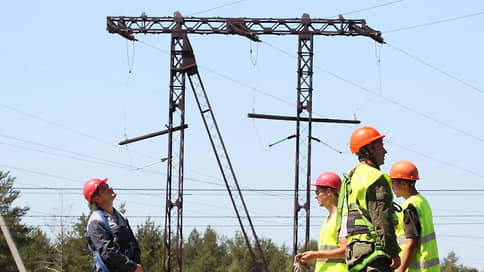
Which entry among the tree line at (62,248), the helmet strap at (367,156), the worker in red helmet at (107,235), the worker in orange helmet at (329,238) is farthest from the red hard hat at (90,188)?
the tree line at (62,248)

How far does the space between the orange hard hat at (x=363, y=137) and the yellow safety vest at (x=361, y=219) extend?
0.61 feet

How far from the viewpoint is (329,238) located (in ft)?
30.2

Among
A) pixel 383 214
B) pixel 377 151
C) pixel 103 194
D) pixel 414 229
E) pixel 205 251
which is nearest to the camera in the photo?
pixel 383 214

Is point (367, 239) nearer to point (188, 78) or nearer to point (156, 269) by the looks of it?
point (188, 78)

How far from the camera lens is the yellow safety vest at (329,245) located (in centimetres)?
897

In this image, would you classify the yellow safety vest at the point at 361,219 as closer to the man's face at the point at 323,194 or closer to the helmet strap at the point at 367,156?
the helmet strap at the point at 367,156

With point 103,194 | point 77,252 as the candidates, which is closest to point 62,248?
point 77,252

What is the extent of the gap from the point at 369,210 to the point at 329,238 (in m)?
1.80

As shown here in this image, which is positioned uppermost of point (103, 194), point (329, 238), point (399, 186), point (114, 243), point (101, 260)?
point (399, 186)

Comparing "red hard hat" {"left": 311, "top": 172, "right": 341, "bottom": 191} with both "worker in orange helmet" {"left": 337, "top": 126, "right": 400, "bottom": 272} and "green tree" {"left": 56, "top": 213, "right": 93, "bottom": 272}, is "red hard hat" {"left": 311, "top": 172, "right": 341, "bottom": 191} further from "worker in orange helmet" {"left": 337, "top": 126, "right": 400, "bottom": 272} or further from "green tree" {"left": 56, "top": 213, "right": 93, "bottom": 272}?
"green tree" {"left": 56, "top": 213, "right": 93, "bottom": 272}

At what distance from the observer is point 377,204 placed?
7402 mm

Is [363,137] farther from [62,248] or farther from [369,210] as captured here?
[62,248]

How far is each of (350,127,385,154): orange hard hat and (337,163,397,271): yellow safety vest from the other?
0.19m

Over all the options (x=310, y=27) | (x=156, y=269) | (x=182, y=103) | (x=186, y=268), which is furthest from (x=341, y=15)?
(x=186, y=268)
